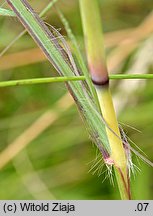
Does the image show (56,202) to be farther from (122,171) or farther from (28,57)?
(28,57)

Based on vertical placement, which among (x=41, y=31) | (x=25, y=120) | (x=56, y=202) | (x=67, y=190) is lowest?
(x=56, y=202)

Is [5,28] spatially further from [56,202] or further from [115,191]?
[56,202]

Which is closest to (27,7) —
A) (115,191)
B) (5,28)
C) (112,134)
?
(112,134)

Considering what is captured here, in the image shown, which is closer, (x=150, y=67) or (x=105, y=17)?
(x=150, y=67)

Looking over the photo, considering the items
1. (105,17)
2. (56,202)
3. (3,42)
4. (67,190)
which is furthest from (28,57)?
(56,202)

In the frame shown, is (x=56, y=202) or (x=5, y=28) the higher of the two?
(x=5, y=28)

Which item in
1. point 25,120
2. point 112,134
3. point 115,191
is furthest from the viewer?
point 25,120

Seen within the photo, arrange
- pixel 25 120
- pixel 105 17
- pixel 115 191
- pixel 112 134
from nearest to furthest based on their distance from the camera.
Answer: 1. pixel 112 134
2. pixel 115 191
3. pixel 25 120
4. pixel 105 17
